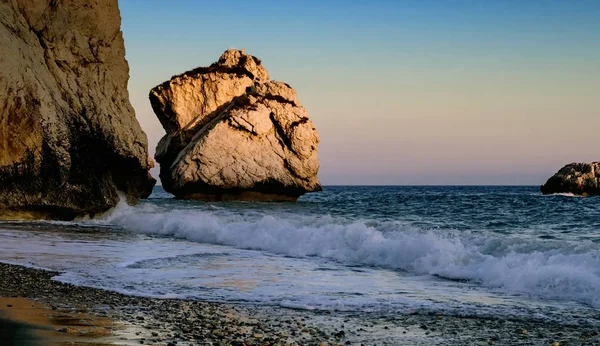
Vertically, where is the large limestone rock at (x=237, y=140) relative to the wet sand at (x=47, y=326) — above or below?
above

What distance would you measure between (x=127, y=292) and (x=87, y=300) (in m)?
0.95

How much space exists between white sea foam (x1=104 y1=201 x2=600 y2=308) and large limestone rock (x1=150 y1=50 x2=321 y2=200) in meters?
31.6

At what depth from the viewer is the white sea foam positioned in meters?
10.4

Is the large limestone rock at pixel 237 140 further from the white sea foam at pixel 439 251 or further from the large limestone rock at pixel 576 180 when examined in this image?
the large limestone rock at pixel 576 180

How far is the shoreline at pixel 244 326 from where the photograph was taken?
638 centimetres

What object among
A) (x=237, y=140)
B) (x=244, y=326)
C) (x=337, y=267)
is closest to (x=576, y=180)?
(x=237, y=140)

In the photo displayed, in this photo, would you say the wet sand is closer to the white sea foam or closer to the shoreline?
the shoreline

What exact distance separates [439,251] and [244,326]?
7209mm

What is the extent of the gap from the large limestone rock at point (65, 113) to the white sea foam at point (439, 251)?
3.83m

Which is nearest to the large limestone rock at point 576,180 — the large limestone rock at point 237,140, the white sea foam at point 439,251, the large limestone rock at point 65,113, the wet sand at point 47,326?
the large limestone rock at point 237,140

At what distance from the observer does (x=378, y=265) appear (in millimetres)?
14219

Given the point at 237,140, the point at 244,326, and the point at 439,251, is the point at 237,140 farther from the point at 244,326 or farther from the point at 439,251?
the point at 244,326

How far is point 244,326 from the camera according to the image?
280 inches

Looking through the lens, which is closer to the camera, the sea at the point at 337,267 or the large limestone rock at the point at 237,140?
the sea at the point at 337,267
